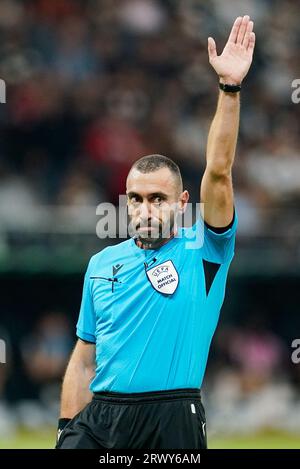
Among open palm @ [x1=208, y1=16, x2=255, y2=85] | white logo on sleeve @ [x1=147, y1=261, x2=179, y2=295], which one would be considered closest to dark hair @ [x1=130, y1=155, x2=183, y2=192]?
white logo on sleeve @ [x1=147, y1=261, x2=179, y2=295]

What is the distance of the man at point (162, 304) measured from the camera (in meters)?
6.16

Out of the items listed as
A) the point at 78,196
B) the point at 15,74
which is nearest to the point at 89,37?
the point at 15,74

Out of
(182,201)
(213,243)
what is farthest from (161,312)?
(182,201)

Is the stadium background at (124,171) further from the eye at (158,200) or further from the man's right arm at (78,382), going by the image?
the eye at (158,200)

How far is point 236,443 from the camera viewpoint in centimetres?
1409

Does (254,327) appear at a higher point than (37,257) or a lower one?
lower

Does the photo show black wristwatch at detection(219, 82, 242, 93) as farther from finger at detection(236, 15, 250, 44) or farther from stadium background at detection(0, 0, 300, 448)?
stadium background at detection(0, 0, 300, 448)

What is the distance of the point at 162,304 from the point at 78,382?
0.90m

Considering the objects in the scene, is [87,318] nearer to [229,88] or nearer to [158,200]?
A: [158,200]

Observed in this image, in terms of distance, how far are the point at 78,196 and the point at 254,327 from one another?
3.46m

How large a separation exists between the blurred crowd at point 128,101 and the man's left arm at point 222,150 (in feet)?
29.6

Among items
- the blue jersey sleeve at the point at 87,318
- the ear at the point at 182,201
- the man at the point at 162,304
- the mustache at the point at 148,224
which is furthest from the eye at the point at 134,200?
the blue jersey sleeve at the point at 87,318
